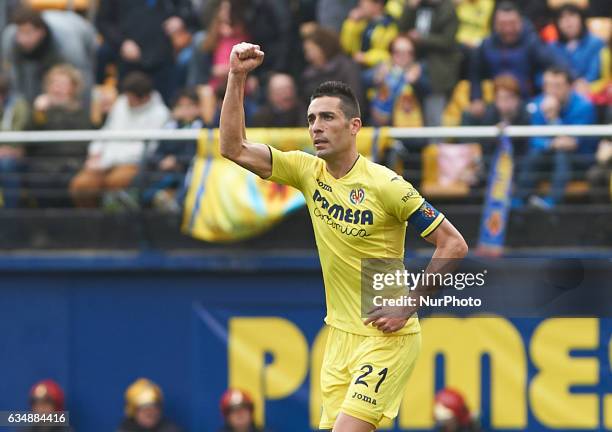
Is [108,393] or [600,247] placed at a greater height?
[600,247]

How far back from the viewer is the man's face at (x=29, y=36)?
1256cm

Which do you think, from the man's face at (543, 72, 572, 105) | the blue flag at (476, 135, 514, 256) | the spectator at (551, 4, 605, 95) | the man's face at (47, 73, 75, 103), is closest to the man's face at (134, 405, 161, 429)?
the man's face at (47, 73, 75, 103)

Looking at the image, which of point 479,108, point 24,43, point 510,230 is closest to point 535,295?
point 510,230

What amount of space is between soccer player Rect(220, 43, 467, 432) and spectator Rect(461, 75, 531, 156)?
399 centimetres

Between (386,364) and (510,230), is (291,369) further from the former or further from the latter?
(386,364)

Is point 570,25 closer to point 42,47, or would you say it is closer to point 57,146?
point 57,146

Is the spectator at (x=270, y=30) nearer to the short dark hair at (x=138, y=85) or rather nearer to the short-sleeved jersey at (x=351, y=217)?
the short dark hair at (x=138, y=85)

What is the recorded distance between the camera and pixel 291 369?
11797 mm

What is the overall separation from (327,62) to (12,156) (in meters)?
2.92

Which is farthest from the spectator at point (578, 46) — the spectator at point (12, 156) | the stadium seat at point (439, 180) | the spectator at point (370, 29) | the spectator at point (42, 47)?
the spectator at point (12, 156)

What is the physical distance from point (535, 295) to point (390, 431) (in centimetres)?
198

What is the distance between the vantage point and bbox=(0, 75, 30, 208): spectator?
1199 centimetres

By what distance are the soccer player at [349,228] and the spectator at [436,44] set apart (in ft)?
15.0

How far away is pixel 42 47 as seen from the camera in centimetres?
1269
